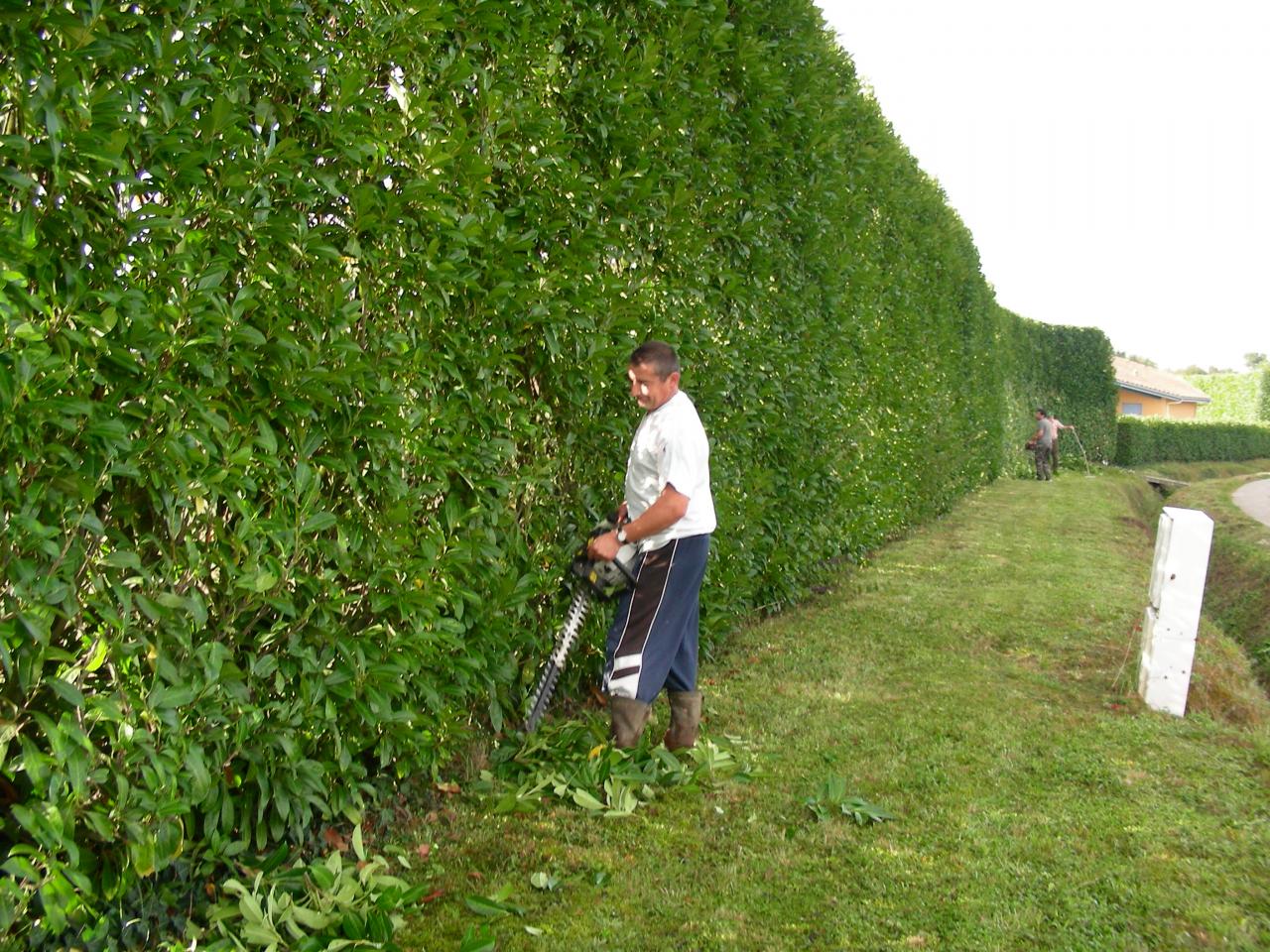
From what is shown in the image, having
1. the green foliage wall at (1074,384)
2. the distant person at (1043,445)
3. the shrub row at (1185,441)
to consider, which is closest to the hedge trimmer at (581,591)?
the distant person at (1043,445)

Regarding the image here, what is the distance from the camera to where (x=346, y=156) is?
3143 mm

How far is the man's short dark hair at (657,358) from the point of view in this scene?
4457 mm

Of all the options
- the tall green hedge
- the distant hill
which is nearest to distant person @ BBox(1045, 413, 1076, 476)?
the tall green hedge

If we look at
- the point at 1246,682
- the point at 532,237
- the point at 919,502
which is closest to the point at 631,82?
the point at 532,237

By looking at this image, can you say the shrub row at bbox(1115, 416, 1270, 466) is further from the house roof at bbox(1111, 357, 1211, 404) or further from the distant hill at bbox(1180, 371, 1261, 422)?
the house roof at bbox(1111, 357, 1211, 404)

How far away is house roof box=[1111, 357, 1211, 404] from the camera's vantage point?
230 feet

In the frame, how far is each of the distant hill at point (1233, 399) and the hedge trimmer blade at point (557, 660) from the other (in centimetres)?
6747

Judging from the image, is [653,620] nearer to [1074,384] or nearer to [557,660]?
[557,660]

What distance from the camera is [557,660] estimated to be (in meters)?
4.55

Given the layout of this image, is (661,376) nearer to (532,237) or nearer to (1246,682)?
(532,237)

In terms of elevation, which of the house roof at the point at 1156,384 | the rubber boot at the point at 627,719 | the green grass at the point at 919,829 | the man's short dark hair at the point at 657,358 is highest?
the house roof at the point at 1156,384

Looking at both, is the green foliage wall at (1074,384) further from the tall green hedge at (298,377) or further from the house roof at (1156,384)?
the house roof at (1156,384)

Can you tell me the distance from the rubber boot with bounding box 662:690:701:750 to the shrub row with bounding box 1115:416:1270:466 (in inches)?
1520

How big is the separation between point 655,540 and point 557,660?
674 millimetres
